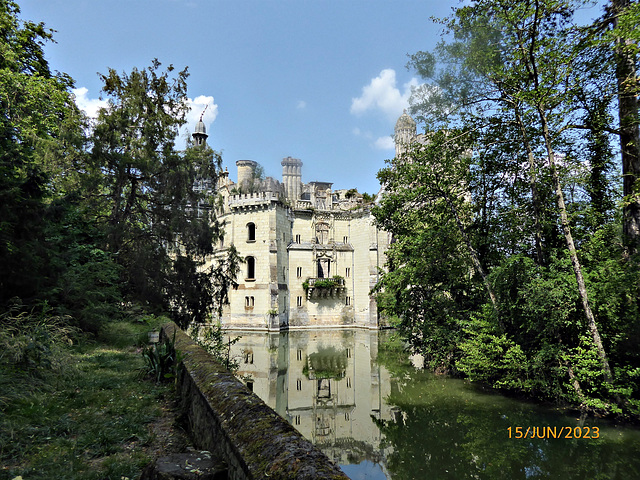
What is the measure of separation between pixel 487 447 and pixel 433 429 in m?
1.56

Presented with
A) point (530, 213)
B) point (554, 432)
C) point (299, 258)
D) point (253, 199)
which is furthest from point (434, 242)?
point (253, 199)

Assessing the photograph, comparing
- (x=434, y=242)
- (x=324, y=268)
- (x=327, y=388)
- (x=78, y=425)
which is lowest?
(x=327, y=388)

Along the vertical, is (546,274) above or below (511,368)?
above

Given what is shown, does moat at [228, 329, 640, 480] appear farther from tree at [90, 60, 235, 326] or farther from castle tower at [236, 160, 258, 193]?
castle tower at [236, 160, 258, 193]

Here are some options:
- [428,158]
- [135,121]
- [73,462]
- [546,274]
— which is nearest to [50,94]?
[135,121]

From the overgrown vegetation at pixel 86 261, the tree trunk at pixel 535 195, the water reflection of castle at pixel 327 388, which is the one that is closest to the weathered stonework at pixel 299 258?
the water reflection of castle at pixel 327 388

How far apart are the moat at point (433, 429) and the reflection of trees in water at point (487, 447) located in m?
0.02

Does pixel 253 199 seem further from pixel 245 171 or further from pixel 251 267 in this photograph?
pixel 245 171

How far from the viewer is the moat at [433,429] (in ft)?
25.0

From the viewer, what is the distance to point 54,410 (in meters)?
5.02

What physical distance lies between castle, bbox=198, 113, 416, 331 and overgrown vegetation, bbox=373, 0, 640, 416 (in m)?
19.6

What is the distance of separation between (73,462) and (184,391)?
79.4 inches

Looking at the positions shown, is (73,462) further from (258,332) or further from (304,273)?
(304,273)

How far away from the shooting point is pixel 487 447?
27.4 ft
